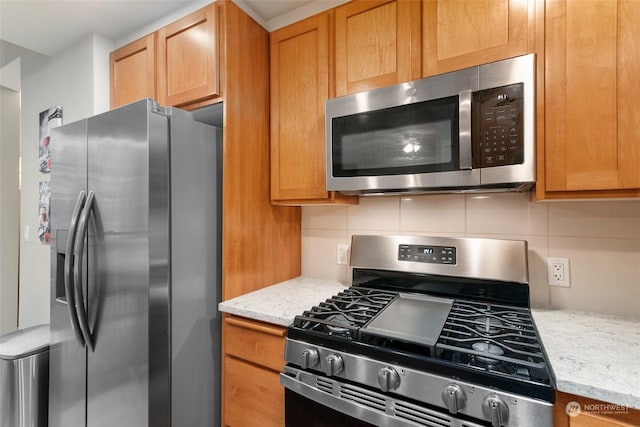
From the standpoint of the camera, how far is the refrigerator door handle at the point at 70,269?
4.28 ft

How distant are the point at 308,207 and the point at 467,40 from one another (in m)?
1.14

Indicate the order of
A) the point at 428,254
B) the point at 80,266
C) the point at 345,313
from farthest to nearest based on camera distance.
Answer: the point at 428,254 → the point at 80,266 → the point at 345,313

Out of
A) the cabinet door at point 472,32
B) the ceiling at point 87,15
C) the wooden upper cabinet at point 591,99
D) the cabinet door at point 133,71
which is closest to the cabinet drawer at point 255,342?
the wooden upper cabinet at point 591,99

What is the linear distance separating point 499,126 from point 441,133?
195mm

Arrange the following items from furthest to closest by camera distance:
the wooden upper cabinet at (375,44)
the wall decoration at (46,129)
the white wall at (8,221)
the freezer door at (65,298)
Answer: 1. the white wall at (8,221)
2. the wall decoration at (46,129)
3. the freezer door at (65,298)
4. the wooden upper cabinet at (375,44)

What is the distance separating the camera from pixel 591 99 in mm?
944

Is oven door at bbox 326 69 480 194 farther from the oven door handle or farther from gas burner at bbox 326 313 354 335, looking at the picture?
the oven door handle

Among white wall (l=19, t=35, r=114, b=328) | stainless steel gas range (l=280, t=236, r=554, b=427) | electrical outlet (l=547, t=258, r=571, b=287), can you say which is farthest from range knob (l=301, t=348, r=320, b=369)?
white wall (l=19, t=35, r=114, b=328)

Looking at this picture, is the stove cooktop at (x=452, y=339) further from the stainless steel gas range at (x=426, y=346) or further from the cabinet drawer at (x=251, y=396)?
the cabinet drawer at (x=251, y=396)

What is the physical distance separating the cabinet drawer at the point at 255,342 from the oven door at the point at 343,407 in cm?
11

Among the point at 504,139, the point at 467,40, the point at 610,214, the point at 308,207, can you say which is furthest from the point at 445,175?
the point at 308,207

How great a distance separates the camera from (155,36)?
1.67 m

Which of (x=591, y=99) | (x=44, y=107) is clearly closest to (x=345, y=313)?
(x=591, y=99)

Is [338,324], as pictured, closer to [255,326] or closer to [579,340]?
[255,326]
